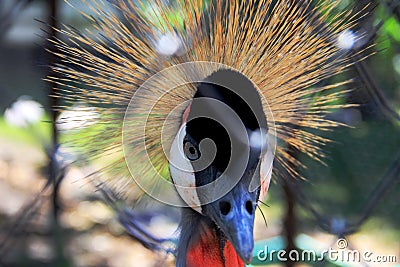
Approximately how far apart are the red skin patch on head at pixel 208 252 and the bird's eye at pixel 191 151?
0.18 meters

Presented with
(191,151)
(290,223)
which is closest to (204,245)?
(191,151)

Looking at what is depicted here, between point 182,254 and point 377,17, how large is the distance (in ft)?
1.99

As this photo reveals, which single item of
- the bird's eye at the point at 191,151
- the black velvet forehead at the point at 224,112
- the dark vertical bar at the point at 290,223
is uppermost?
the black velvet forehead at the point at 224,112

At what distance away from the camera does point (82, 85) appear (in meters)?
1.07

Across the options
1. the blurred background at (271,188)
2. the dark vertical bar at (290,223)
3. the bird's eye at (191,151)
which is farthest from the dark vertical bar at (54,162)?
the dark vertical bar at (290,223)

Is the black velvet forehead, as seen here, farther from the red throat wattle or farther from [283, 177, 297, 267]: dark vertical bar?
[283, 177, 297, 267]: dark vertical bar

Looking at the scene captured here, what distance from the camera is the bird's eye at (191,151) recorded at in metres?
0.93

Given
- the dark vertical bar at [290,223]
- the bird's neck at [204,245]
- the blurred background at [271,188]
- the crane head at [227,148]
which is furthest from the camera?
the dark vertical bar at [290,223]

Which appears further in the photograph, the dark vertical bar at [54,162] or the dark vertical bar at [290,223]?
the dark vertical bar at [290,223]

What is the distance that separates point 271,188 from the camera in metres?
1.47

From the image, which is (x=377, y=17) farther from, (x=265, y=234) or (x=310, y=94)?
(x=265, y=234)

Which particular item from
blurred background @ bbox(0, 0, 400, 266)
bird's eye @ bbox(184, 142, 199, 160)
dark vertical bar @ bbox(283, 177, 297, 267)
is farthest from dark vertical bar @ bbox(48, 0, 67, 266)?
dark vertical bar @ bbox(283, 177, 297, 267)

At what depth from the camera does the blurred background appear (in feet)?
4.24

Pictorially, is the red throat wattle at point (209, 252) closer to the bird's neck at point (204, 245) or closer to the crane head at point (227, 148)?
the bird's neck at point (204, 245)
